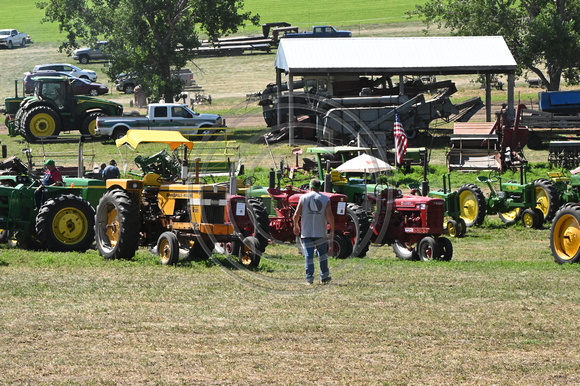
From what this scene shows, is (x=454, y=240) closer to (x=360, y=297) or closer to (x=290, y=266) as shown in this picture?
(x=290, y=266)

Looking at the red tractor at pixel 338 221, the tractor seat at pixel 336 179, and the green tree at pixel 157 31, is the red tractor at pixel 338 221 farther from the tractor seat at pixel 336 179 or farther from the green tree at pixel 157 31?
the green tree at pixel 157 31

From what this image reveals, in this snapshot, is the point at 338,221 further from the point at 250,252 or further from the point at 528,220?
the point at 528,220

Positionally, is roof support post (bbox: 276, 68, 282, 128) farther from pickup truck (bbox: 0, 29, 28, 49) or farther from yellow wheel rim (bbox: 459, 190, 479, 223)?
pickup truck (bbox: 0, 29, 28, 49)

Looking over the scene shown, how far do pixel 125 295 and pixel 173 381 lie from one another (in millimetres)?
3482

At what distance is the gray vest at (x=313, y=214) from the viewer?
11.8m

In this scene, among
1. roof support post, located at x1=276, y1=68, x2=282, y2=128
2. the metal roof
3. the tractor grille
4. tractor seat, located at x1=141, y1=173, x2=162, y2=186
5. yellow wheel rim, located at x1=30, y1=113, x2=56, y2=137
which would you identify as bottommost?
the tractor grille

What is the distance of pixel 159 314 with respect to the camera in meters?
9.38

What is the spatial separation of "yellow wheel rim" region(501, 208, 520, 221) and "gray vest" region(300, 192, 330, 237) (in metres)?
10.5

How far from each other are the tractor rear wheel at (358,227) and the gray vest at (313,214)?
12.0 feet

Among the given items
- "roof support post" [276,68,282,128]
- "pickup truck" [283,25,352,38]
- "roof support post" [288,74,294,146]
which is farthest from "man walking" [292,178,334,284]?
"pickup truck" [283,25,352,38]

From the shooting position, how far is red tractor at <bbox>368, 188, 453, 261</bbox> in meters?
15.6

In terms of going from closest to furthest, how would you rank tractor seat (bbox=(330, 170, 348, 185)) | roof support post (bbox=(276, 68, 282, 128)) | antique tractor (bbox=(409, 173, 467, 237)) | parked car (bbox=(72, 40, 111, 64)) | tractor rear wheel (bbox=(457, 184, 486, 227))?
tractor seat (bbox=(330, 170, 348, 185)) → antique tractor (bbox=(409, 173, 467, 237)) → tractor rear wheel (bbox=(457, 184, 486, 227)) → roof support post (bbox=(276, 68, 282, 128)) → parked car (bbox=(72, 40, 111, 64))

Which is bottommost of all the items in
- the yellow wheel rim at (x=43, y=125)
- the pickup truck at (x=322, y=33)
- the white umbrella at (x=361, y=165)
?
the white umbrella at (x=361, y=165)

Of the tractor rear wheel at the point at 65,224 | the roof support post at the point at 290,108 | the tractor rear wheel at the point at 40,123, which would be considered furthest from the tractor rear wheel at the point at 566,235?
the tractor rear wheel at the point at 40,123
